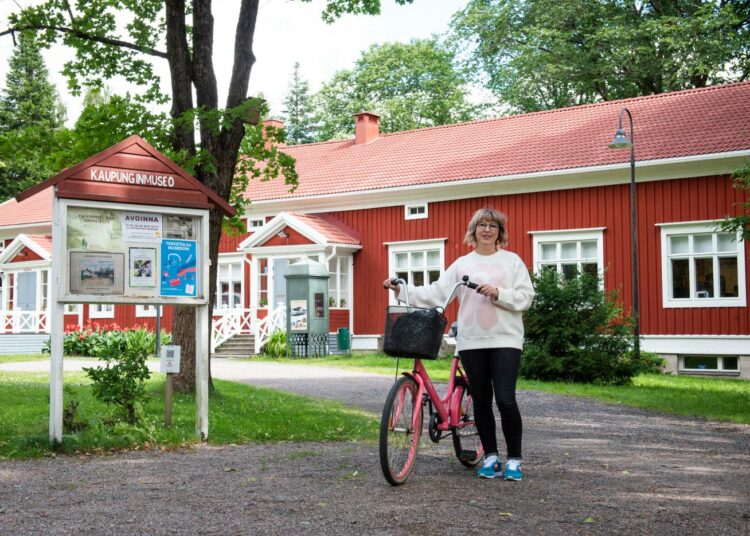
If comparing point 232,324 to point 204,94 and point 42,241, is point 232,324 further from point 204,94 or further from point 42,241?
point 204,94

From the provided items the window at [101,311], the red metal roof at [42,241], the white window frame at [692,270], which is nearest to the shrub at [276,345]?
the window at [101,311]

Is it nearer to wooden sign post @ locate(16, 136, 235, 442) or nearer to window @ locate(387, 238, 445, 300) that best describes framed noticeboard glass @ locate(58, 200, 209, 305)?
wooden sign post @ locate(16, 136, 235, 442)

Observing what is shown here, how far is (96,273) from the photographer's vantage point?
25.6 feet

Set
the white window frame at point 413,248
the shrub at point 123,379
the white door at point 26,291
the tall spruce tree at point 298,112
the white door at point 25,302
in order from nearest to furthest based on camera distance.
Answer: the shrub at point 123,379, the white window frame at point 413,248, the white door at point 25,302, the white door at point 26,291, the tall spruce tree at point 298,112

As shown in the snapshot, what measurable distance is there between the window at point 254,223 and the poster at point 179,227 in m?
19.9

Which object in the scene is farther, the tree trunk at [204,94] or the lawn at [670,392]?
the lawn at [670,392]

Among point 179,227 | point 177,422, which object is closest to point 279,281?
point 177,422

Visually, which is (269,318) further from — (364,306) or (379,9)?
(379,9)

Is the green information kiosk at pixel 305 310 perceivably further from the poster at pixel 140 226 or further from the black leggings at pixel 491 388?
the black leggings at pixel 491 388

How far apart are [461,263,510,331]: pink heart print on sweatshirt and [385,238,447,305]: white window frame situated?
17311mm

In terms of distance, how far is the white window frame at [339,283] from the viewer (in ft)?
84.4

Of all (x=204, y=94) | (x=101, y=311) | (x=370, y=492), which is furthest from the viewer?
(x=101, y=311)

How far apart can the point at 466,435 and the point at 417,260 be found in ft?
59.9

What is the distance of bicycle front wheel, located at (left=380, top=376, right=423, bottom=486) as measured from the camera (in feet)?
19.3
